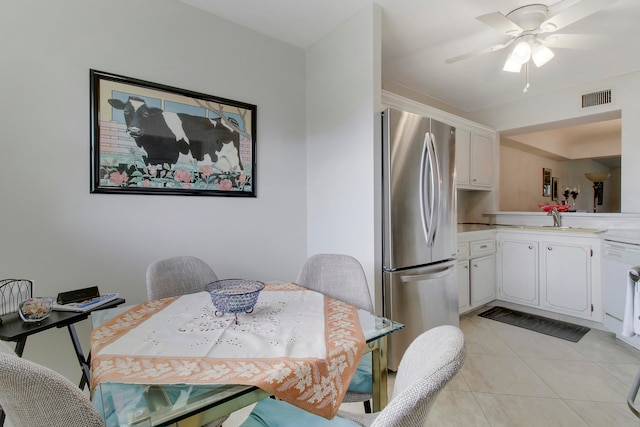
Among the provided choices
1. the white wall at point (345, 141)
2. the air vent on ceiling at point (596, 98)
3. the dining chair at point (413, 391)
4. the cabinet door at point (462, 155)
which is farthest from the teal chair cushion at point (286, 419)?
the air vent on ceiling at point (596, 98)

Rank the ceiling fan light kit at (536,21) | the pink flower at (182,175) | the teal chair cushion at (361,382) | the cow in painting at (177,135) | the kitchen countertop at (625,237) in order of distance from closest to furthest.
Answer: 1. the teal chair cushion at (361,382)
2. the ceiling fan light kit at (536,21)
3. the cow in painting at (177,135)
4. the pink flower at (182,175)
5. the kitchen countertop at (625,237)

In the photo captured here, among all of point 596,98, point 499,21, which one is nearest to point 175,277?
point 499,21

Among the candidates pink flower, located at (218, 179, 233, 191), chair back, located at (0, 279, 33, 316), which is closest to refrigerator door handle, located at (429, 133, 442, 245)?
pink flower, located at (218, 179, 233, 191)

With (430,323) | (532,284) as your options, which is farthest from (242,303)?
(532,284)

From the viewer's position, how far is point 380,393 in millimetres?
1120

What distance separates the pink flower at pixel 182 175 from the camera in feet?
6.79

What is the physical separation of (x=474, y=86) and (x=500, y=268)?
7.00 feet

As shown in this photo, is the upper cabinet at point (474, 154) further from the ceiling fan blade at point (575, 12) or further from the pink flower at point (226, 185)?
the pink flower at point (226, 185)

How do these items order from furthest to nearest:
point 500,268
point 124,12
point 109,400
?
point 500,268, point 124,12, point 109,400

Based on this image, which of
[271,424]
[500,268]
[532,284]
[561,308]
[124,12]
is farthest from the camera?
[500,268]

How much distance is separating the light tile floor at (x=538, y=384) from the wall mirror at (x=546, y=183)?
12.4 ft

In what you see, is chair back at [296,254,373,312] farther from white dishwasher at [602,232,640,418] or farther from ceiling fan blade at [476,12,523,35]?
white dishwasher at [602,232,640,418]

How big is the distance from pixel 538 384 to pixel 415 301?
0.92 metres

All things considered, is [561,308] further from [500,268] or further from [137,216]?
[137,216]
